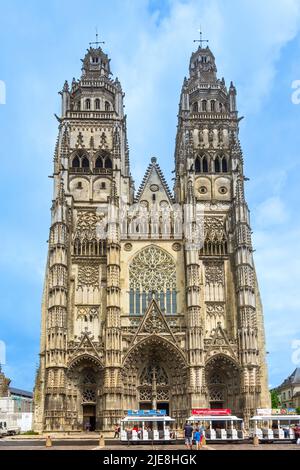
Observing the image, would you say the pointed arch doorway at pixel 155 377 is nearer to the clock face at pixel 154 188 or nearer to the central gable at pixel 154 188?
the central gable at pixel 154 188

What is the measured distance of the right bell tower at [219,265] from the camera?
163 ft

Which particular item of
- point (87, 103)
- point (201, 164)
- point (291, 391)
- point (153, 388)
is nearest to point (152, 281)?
point (153, 388)

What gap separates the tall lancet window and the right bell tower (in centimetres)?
252

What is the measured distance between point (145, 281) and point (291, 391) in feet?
165

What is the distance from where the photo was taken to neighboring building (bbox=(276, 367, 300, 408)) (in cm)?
8806

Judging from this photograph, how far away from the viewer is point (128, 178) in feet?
196

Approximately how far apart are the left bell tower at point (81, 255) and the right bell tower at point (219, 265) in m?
7.07

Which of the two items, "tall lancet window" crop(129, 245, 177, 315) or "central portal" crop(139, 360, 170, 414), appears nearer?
"central portal" crop(139, 360, 170, 414)

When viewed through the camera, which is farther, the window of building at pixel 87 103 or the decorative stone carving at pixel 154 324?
the window of building at pixel 87 103

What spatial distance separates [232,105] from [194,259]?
20.6 metres

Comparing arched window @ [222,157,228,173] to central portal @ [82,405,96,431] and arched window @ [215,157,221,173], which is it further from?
central portal @ [82,405,96,431]

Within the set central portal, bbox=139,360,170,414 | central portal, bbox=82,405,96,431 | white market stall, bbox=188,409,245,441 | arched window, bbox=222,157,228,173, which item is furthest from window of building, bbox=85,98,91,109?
white market stall, bbox=188,409,245,441

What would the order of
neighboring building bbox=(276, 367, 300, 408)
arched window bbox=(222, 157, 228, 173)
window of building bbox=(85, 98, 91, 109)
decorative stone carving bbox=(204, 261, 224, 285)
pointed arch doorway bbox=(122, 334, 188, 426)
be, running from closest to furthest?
pointed arch doorway bbox=(122, 334, 188, 426)
decorative stone carving bbox=(204, 261, 224, 285)
arched window bbox=(222, 157, 228, 173)
window of building bbox=(85, 98, 91, 109)
neighboring building bbox=(276, 367, 300, 408)

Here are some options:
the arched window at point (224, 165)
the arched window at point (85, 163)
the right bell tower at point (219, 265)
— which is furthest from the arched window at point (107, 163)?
the arched window at point (224, 165)
